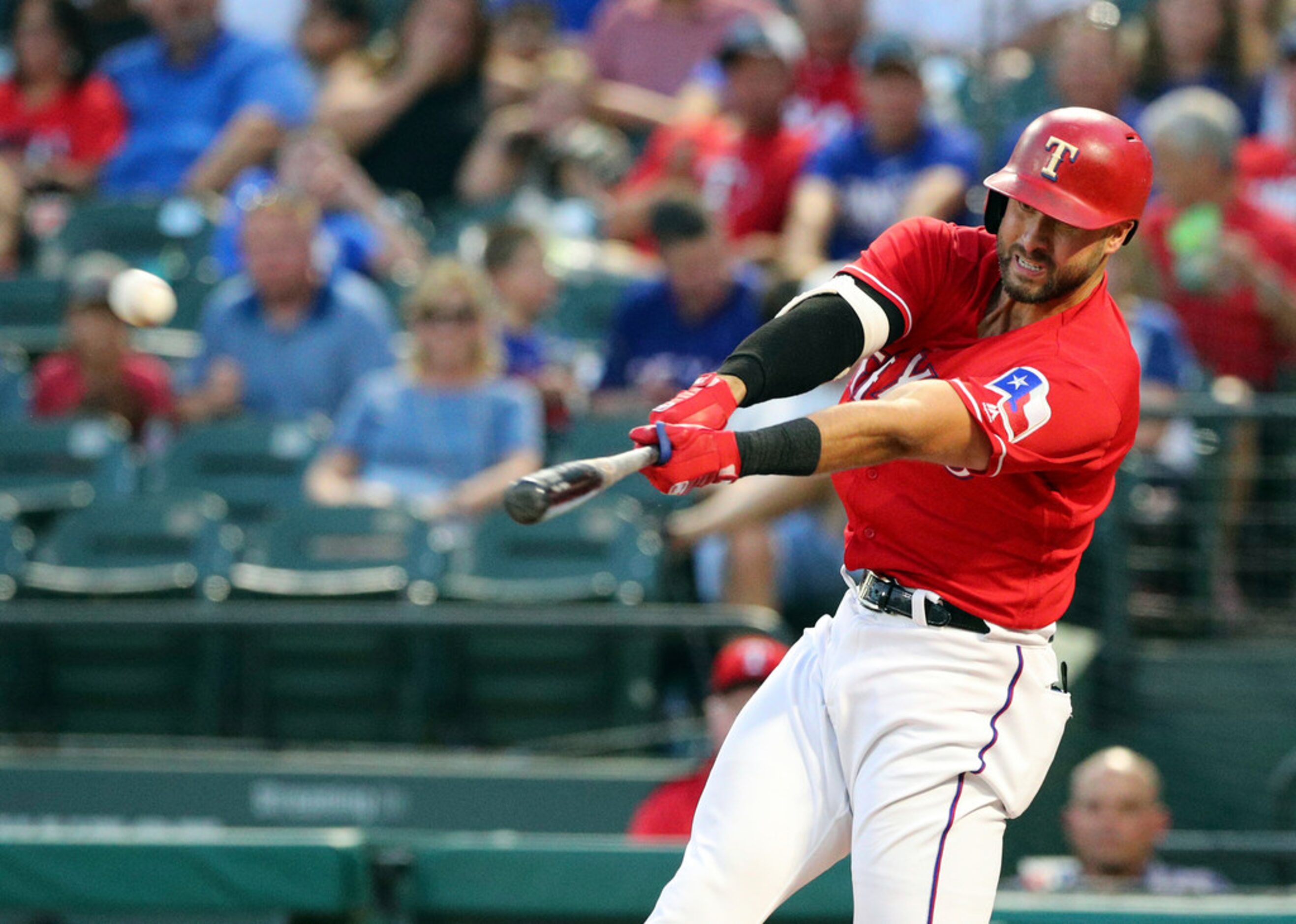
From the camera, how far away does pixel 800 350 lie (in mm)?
2807

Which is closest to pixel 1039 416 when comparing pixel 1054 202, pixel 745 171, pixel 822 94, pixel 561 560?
pixel 1054 202

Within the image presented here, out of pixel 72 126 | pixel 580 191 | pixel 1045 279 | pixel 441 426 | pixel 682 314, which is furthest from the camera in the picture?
pixel 72 126

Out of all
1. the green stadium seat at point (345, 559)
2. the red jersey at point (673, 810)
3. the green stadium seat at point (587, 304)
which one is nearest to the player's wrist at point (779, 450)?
the red jersey at point (673, 810)

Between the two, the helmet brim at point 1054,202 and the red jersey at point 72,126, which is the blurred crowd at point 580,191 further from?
the helmet brim at point 1054,202

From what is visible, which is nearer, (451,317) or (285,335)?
(451,317)

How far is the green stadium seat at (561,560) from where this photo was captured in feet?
18.0

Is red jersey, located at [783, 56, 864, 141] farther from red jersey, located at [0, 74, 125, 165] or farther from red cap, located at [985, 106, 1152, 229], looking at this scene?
red cap, located at [985, 106, 1152, 229]

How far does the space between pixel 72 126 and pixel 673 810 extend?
5.57 meters

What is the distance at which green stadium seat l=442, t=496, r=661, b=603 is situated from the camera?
216 inches

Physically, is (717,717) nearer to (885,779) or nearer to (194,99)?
(885,779)

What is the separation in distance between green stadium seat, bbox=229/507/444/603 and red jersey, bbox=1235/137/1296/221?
3.31m

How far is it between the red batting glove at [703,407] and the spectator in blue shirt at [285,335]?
12.9 ft

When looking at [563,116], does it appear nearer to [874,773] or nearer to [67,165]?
[67,165]

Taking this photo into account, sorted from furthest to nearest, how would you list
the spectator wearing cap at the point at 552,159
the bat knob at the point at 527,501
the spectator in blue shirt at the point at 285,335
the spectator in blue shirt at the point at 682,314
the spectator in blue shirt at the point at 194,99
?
the spectator in blue shirt at the point at 194,99 < the spectator wearing cap at the point at 552,159 < the spectator in blue shirt at the point at 285,335 < the spectator in blue shirt at the point at 682,314 < the bat knob at the point at 527,501
